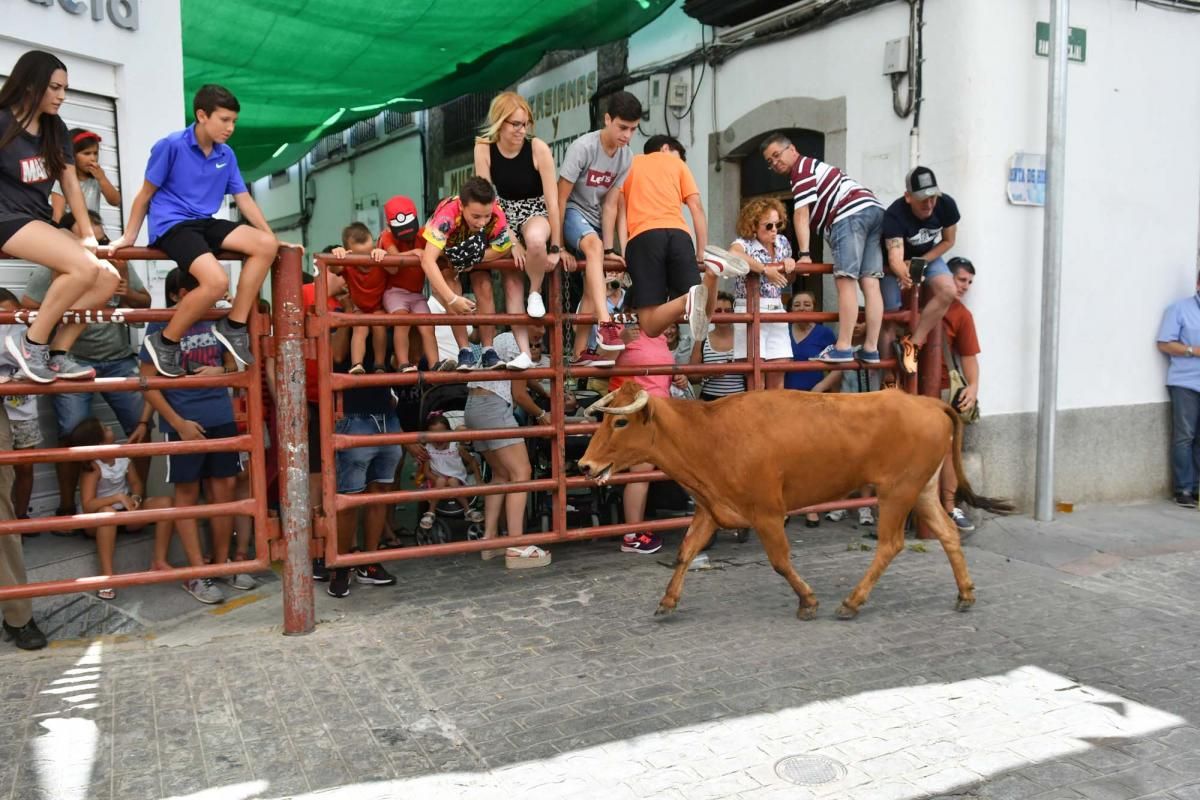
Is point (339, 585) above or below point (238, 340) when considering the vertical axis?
below

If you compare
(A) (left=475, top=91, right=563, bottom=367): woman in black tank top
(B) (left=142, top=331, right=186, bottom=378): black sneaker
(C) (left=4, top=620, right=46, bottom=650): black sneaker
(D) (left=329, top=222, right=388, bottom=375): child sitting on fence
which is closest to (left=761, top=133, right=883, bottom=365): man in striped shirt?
(A) (left=475, top=91, right=563, bottom=367): woman in black tank top

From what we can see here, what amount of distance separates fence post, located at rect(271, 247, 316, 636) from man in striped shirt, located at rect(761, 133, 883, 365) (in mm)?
Result: 3525

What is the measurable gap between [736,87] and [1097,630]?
6.15m

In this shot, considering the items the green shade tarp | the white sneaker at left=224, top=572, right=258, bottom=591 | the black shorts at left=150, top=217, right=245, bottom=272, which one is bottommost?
the white sneaker at left=224, top=572, right=258, bottom=591

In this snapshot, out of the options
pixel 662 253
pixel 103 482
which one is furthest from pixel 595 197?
pixel 103 482

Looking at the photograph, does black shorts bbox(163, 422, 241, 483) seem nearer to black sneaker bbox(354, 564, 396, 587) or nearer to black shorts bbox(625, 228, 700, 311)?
black sneaker bbox(354, 564, 396, 587)

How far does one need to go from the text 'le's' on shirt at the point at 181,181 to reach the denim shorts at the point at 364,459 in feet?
5.07

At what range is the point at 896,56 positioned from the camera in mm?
7770

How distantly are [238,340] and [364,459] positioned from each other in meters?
1.26

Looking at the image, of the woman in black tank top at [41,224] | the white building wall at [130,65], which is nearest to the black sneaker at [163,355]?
the woman in black tank top at [41,224]

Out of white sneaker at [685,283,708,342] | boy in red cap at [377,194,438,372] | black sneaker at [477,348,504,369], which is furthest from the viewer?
boy in red cap at [377,194,438,372]

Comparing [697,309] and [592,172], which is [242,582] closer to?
[697,309]

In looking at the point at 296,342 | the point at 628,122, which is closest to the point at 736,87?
the point at 628,122

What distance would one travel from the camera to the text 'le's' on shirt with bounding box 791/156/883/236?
6.81 meters
